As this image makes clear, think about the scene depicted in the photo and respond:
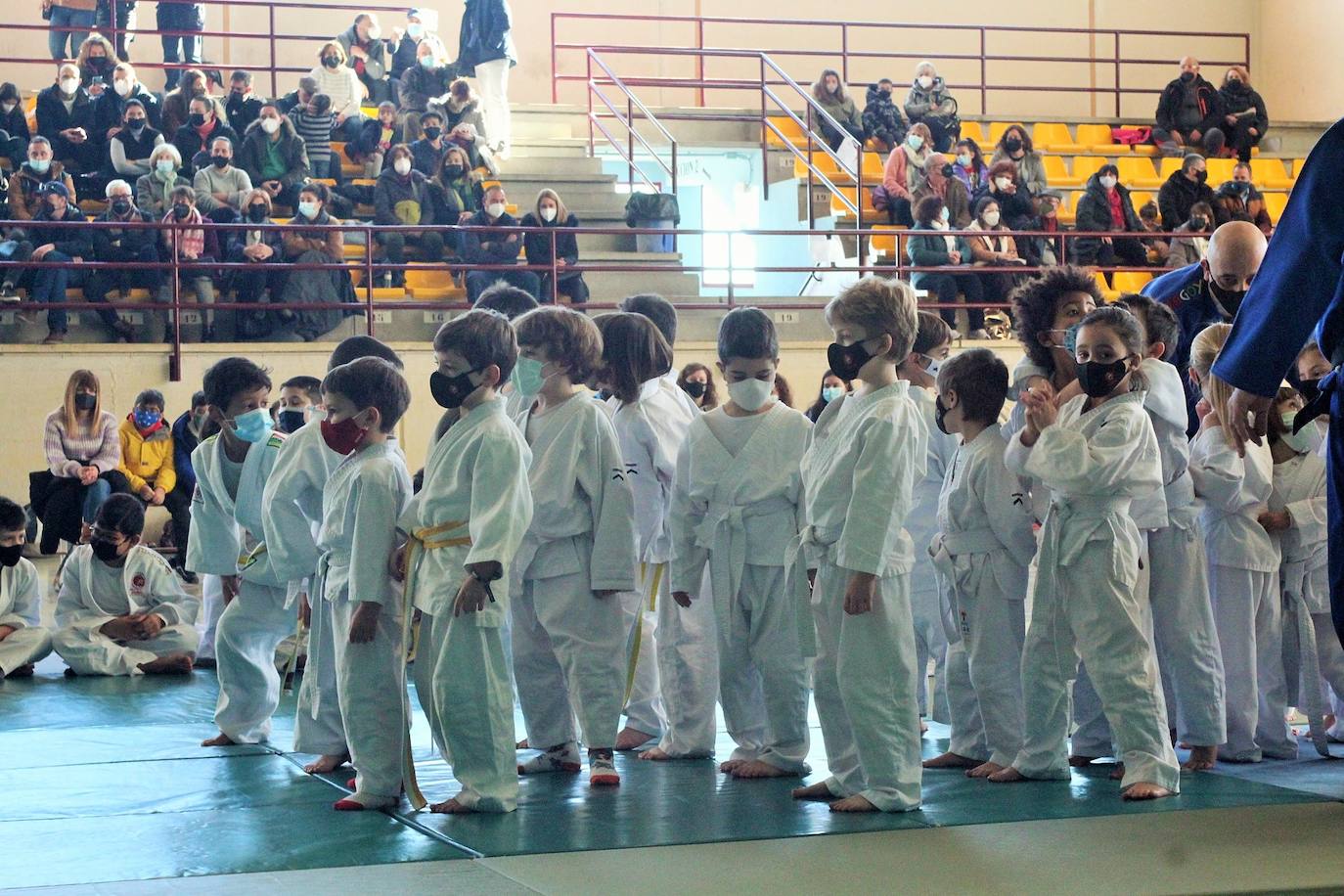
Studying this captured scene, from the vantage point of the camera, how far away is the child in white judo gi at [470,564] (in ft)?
15.7

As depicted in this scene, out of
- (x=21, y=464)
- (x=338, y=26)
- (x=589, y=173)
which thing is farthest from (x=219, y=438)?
(x=338, y=26)

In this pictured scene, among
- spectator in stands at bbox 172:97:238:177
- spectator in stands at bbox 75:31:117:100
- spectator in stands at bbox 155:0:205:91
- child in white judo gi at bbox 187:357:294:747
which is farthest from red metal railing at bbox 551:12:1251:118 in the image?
child in white judo gi at bbox 187:357:294:747

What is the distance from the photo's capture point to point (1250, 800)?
4898 mm

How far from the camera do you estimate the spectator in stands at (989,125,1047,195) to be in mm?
16219

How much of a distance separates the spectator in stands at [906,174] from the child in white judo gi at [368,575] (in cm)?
1117

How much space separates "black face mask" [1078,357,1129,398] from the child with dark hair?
2.18 m

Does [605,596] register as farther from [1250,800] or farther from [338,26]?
[338,26]

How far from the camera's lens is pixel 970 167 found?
16.5 metres

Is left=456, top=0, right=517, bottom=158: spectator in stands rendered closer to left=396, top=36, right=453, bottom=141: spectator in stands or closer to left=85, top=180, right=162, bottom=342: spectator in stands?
left=396, top=36, right=453, bottom=141: spectator in stands

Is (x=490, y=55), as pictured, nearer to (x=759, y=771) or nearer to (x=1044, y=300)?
(x=1044, y=300)

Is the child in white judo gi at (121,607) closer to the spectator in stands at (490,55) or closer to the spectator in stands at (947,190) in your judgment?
the spectator in stands at (490,55)

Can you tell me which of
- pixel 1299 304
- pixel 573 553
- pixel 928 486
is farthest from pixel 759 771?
pixel 1299 304

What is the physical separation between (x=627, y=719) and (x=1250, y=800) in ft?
8.34

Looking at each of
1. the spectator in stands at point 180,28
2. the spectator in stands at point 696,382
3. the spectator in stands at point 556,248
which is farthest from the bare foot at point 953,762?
the spectator in stands at point 180,28
